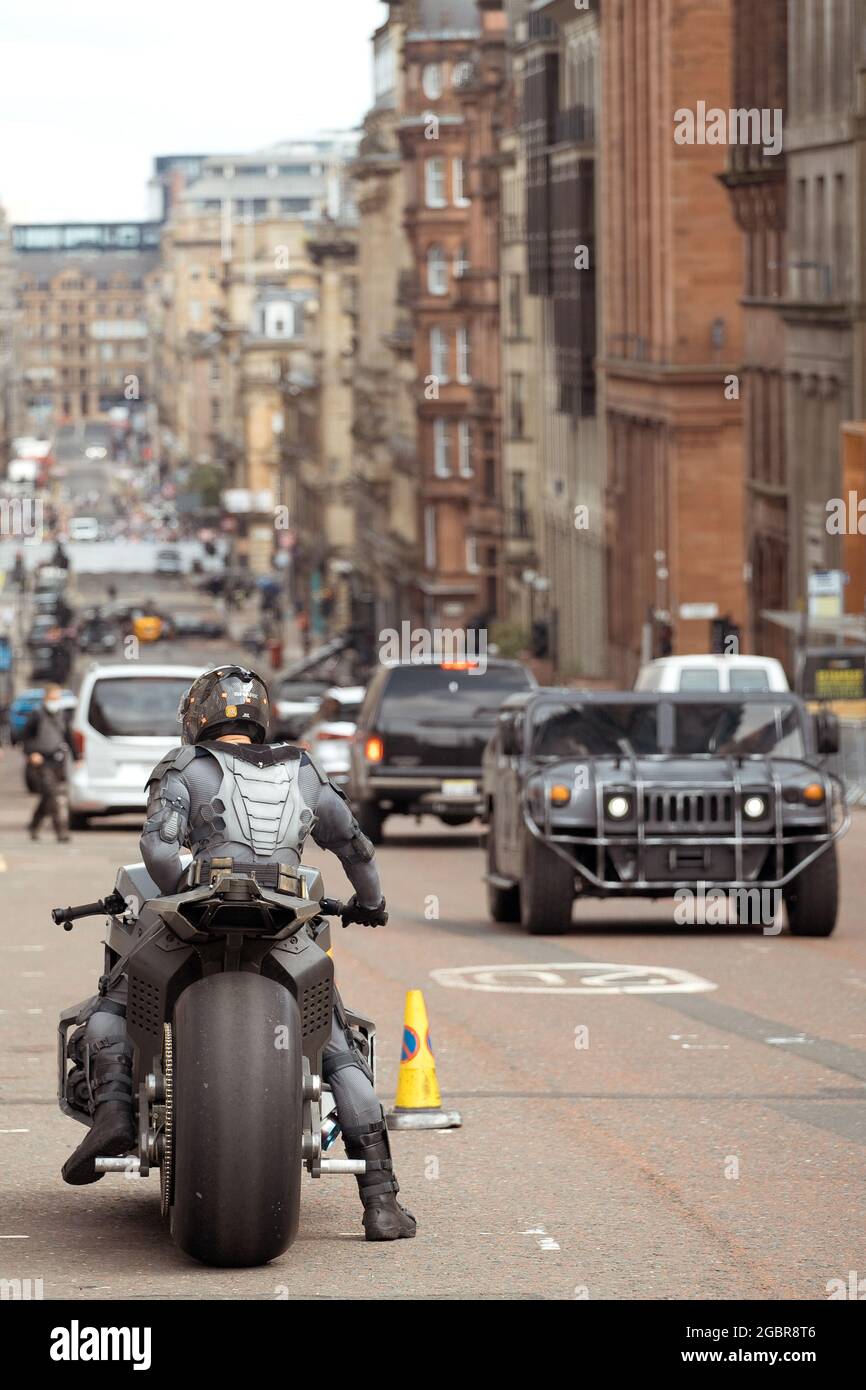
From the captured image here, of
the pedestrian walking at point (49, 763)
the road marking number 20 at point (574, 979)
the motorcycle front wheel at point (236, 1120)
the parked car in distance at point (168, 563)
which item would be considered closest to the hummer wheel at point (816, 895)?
the road marking number 20 at point (574, 979)

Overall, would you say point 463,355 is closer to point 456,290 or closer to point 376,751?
point 456,290

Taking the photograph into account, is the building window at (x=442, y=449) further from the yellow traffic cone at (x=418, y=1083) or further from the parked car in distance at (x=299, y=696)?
the yellow traffic cone at (x=418, y=1083)

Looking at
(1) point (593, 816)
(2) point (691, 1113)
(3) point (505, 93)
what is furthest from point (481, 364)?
(2) point (691, 1113)

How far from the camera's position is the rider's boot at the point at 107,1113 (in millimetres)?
8148

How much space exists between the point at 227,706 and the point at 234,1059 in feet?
3.49

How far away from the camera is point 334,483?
13712cm

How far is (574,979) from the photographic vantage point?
53.1 ft

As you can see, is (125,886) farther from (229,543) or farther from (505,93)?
(229,543)

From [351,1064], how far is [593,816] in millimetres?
10062

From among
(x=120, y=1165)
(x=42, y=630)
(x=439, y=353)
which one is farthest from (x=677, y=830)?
(x=42, y=630)

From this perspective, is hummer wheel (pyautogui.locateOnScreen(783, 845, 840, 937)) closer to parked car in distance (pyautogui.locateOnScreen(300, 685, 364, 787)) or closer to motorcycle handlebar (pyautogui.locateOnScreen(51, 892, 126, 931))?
motorcycle handlebar (pyautogui.locateOnScreen(51, 892, 126, 931))

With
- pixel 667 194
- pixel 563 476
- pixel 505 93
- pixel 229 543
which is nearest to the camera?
pixel 667 194

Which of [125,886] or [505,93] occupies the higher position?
[505,93]
